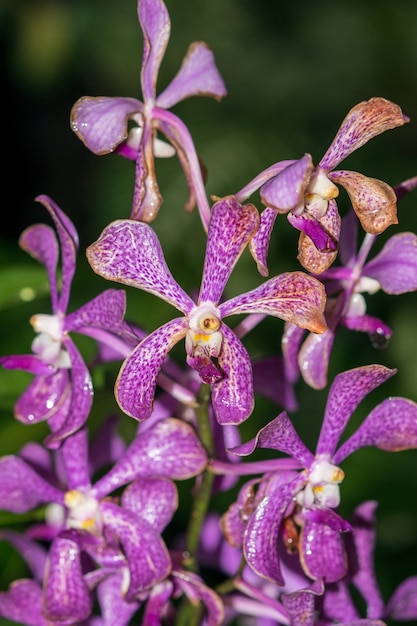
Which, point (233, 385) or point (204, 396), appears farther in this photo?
point (204, 396)

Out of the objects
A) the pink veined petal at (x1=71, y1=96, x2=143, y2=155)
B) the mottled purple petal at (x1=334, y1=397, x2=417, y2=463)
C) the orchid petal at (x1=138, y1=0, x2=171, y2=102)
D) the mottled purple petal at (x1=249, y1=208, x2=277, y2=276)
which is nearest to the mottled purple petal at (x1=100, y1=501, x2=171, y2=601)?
the mottled purple petal at (x1=334, y1=397, x2=417, y2=463)

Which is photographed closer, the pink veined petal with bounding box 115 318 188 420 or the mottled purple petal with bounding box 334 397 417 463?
the pink veined petal with bounding box 115 318 188 420

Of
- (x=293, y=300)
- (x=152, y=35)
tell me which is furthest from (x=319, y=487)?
(x=152, y=35)

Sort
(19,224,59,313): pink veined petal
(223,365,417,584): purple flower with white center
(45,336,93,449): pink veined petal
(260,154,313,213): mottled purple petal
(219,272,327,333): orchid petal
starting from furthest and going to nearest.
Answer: (19,224,59,313): pink veined petal → (45,336,93,449): pink veined petal → (223,365,417,584): purple flower with white center → (219,272,327,333): orchid petal → (260,154,313,213): mottled purple petal

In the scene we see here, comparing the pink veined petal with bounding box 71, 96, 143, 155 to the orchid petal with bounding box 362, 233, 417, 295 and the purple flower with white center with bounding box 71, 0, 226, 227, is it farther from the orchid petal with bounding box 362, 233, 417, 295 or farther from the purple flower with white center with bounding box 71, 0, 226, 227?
the orchid petal with bounding box 362, 233, 417, 295

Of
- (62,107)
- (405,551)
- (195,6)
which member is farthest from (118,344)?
(62,107)

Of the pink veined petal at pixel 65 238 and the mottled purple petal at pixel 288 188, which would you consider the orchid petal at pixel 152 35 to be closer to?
the pink veined petal at pixel 65 238

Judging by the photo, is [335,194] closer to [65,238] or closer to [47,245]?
[65,238]

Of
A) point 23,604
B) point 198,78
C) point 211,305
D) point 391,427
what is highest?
point 198,78
